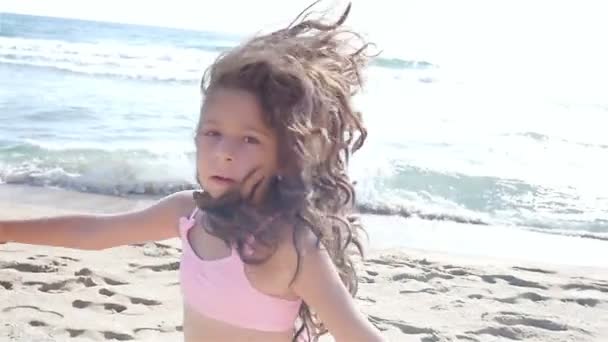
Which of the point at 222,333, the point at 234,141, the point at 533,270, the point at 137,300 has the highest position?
the point at 234,141

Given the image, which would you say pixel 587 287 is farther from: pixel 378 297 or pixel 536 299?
pixel 378 297

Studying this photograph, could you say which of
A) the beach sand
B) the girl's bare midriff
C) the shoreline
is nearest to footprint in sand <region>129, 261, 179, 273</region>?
the beach sand

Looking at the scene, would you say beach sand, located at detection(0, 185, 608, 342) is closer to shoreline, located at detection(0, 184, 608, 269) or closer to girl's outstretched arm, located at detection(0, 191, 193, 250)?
shoreline, located at detection(0, 184, 608, 269)

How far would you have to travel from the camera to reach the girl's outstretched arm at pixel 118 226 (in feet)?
6.83

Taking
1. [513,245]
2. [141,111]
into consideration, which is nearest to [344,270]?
[513,245]

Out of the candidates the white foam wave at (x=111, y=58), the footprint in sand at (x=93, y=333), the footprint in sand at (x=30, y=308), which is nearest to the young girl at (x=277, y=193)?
the footprint in sand at (x=93, y=333)

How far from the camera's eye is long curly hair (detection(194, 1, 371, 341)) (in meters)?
1.73

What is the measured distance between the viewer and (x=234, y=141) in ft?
5.71

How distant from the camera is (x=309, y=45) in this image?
6.00ft

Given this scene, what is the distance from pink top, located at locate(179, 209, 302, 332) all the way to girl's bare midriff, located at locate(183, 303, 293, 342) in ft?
0.05

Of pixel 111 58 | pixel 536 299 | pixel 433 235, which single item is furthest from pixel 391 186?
pixel 111 58

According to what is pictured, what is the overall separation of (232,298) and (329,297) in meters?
0.27

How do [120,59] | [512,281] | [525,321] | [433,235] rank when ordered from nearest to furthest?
[525,321]
[512,281]
[433,235]
[120,59]

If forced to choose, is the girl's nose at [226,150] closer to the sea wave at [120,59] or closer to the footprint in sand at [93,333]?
the footprint in sand at [93,333]
